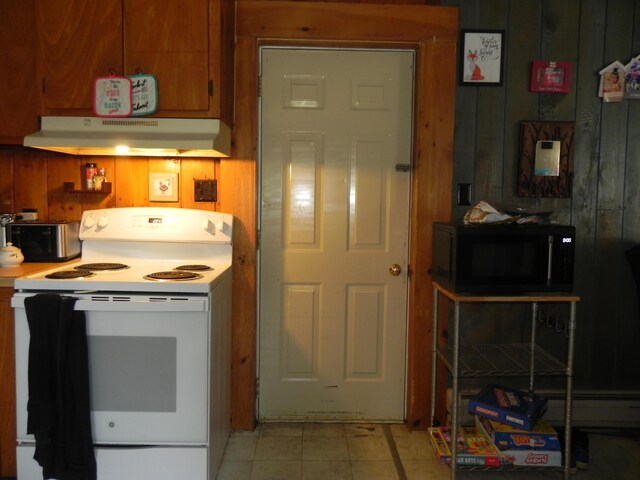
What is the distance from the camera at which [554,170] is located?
2.54 metres

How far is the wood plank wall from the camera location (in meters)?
2.53

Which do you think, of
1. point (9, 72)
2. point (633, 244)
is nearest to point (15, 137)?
point (9, 72)

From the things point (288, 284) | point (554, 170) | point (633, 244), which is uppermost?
point (554, 170)

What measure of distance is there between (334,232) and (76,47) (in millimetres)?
1467

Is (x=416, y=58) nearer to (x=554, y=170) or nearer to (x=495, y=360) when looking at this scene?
(x=554, y=170)

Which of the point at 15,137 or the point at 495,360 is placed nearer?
the point at 15,137

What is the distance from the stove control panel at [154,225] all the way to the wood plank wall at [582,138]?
1258mm

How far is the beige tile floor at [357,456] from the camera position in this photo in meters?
2.23

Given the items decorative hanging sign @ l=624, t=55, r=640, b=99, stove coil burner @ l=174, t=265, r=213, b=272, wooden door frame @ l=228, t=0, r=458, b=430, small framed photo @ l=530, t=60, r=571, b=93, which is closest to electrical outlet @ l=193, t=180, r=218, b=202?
wooden door frame @ l=228, t=0, r=458, b=430

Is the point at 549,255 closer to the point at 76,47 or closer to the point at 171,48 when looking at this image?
the point at 171,48

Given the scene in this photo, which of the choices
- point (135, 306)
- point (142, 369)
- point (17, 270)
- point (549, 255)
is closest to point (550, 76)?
point (549, 255)

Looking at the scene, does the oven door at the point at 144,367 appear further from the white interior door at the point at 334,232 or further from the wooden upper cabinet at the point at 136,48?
the wooden upper cabinet at the point at 136,48

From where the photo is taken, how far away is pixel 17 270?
2123 mm

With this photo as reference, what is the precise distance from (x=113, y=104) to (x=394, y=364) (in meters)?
1.88
